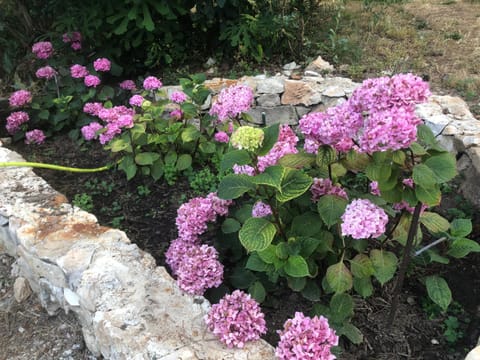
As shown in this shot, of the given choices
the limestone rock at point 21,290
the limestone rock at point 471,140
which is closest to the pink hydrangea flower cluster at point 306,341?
the limestone rock at point 21,290

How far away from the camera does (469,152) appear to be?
8.86ft

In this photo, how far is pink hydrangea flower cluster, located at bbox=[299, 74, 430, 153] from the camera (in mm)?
1347

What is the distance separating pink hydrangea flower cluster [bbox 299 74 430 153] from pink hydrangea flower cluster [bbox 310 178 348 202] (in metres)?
0.26

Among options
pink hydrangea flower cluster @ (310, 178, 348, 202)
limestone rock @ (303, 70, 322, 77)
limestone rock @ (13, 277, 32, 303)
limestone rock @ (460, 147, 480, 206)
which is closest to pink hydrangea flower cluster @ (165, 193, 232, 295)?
pink hydrangea flower cluster @ (310, 178, 348, 202)

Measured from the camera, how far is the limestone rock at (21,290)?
243 centimetres

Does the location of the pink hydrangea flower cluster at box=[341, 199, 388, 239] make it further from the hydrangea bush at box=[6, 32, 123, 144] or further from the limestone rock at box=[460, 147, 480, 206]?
the hydrangea bush at box=[6, 32, 123, 144]

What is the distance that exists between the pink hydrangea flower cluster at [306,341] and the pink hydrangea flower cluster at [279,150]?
1.75ft

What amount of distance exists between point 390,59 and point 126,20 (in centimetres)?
208

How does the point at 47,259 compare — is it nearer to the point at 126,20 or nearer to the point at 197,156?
the point at 197,156

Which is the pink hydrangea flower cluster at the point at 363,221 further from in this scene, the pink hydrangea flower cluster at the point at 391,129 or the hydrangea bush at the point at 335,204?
the pink hydrangea flower cluster at the point at 391,129

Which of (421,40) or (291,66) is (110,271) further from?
(421,40)

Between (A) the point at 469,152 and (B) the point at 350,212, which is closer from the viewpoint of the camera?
(B) the point at 350,212

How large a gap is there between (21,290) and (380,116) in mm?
1937

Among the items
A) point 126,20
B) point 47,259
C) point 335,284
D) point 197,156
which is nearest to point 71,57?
point 126,20
